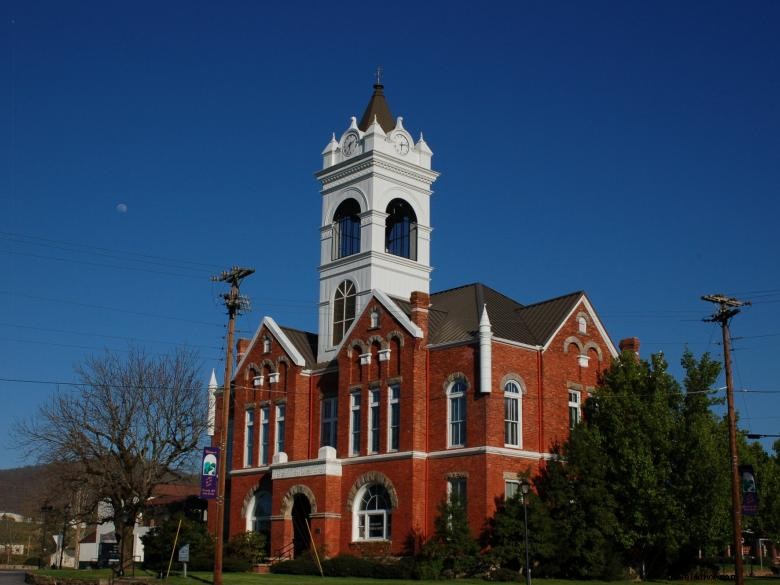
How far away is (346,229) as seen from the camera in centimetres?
6009

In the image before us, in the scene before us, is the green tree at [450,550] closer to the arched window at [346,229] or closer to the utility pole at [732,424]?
the utility pole at [732,424]

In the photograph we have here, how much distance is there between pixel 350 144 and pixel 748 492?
29993 mm

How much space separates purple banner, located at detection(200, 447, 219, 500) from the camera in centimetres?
4216

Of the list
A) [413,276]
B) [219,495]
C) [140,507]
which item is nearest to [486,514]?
[219,495]

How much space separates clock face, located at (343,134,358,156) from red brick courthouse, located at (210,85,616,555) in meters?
0.09

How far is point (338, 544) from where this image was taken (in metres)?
50.1

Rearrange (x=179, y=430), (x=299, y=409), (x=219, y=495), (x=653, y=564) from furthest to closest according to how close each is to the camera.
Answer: (x=179, y=430) → (x=299, y=409) → (x=653, y=564) → (x=219, y=495)

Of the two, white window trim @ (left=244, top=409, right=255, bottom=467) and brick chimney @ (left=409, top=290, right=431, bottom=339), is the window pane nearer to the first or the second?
brick chimney @ (left=409, top=290, right=431, bottom=339)

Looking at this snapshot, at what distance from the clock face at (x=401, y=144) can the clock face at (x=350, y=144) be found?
7.83 ft

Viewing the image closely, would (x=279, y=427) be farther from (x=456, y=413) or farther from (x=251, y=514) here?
(x=456, y=413)

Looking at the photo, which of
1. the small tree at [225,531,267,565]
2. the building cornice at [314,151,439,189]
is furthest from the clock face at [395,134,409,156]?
the small tree at [225,531,267,565]

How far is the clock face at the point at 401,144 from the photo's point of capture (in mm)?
59344

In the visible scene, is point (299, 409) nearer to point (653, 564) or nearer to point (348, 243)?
point (348, 243)

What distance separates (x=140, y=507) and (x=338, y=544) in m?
13.2
